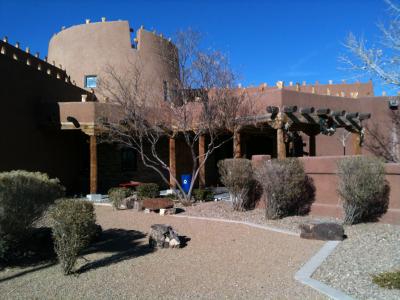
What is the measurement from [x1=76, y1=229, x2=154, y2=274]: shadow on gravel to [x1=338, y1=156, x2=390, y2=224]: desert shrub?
4874 mm

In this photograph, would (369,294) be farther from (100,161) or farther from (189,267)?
(100,161)

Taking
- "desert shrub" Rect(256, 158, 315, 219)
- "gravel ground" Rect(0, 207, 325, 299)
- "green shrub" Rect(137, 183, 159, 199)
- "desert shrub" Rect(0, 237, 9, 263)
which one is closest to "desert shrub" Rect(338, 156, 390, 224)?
"desert shrub" Rect(256, 158, 315, 219)

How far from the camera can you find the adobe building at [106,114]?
1566cm

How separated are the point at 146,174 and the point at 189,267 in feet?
51.5

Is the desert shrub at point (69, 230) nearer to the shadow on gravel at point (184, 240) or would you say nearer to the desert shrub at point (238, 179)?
the shadow on gravel at point (184, 240)

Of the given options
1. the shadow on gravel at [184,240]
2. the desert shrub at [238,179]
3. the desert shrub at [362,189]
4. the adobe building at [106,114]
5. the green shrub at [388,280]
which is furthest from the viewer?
the adobe building at [106,114]

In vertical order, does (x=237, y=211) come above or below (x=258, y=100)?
below

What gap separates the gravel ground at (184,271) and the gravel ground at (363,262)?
46 centimetres

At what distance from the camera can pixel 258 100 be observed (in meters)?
16.1

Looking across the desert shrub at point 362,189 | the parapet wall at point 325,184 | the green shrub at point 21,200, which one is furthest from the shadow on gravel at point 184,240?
the parapet wall at point 325,184

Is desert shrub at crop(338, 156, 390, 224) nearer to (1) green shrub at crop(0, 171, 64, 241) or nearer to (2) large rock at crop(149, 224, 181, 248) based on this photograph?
(2) large rock at crop(149, 224, 181, 248)

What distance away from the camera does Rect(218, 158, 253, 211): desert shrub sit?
41.3 ft

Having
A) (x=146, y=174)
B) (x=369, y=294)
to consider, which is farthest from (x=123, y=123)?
(x=369, y=294)

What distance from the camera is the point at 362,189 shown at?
998 cm
